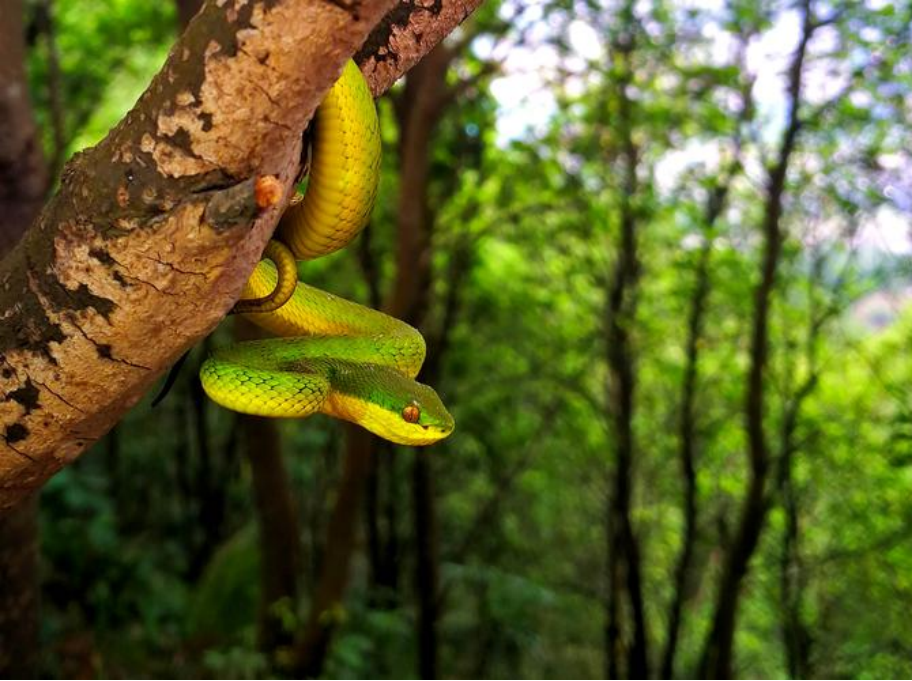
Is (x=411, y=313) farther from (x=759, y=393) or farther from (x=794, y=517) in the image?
(x=794, y=517)

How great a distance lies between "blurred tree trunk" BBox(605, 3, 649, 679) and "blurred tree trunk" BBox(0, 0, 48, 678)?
156 inches

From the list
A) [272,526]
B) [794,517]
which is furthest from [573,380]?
[272,526]

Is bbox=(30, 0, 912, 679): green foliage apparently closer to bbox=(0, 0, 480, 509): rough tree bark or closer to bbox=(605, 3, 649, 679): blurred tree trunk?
bbox=(605, 3, 649, 679): blurred tree trunk

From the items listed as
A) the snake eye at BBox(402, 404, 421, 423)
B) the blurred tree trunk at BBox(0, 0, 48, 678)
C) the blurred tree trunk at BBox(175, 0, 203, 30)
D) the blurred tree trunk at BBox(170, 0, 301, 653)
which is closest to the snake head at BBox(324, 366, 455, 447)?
the snake eye at BBox(402, 404, 421, 423)

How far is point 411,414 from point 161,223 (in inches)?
30.2

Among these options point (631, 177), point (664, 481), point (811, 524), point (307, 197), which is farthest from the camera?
point (664, 481)

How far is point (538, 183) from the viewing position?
26.0 feet

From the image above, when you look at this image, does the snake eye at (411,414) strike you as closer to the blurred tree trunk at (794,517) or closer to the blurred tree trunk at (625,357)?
the blurred tree trunk at (794,517)

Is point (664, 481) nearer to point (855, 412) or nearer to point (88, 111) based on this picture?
point (855, 412)

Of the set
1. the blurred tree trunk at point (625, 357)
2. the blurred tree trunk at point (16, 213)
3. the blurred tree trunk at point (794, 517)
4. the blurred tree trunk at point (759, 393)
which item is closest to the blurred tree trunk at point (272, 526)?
the blurred tree trunk at point (16, 213)

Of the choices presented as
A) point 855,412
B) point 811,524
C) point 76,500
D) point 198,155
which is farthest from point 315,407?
point 811,524

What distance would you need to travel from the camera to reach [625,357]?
7.66 metres

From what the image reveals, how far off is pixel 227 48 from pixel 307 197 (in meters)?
0.48

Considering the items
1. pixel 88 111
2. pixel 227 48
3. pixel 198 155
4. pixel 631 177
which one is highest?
pixel 88 111
